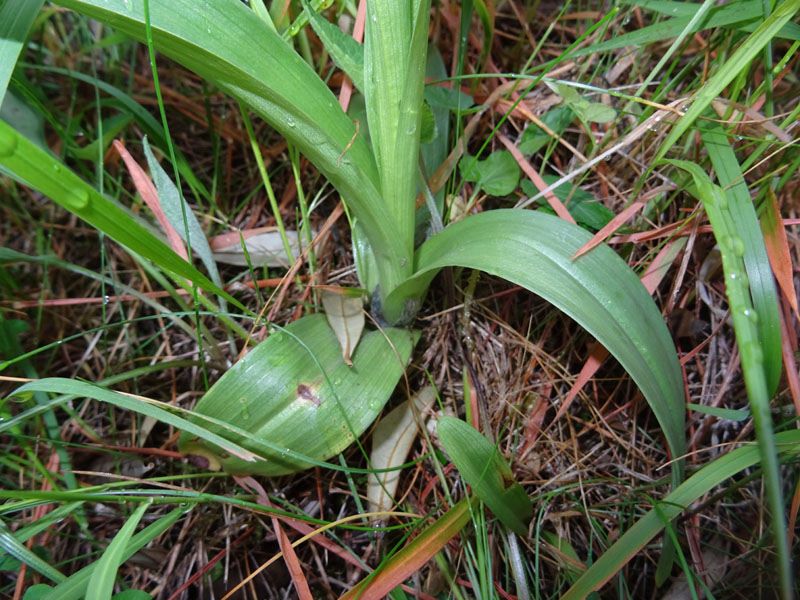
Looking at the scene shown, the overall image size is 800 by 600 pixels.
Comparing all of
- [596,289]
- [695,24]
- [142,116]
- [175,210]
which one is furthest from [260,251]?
[695,24]

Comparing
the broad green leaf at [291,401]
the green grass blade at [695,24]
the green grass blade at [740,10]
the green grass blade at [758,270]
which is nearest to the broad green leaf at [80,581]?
the broad green leaf at [291,401]

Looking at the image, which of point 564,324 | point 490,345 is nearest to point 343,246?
point 490,345

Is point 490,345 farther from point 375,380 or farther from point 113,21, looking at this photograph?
point 113,21

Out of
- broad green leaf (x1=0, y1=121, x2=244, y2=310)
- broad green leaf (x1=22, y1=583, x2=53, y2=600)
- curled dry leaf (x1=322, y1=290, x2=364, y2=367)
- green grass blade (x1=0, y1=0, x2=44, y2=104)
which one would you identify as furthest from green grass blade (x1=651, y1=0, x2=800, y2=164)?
broad green leaf (x1=22, y1=583, x2=53, y2=600)

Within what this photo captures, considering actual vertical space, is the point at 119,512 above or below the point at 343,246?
below

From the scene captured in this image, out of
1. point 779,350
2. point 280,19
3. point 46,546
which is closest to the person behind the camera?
point 779,350

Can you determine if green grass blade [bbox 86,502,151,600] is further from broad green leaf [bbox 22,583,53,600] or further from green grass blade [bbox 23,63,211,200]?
green grass blade [bbox 23,63,211,200]

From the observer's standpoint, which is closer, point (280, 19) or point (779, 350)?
point (779, 350)
